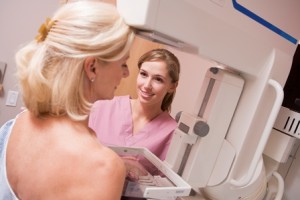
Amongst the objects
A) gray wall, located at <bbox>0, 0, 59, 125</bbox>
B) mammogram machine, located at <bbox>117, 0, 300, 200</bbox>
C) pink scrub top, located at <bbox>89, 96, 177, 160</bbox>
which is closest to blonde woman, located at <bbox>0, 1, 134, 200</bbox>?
mammogram machine, located at <bbox>117, 0, 300, 200</bbox>

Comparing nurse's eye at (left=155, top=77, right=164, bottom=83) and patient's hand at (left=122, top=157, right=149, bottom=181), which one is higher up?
nurse's eye at (left=155, top=77, right=164, bottom=83)

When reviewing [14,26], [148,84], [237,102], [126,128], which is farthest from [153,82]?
[14,26]

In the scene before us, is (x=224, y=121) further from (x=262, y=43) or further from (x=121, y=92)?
(x=121, y=92)

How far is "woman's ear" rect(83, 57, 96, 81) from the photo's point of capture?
27.3 inches

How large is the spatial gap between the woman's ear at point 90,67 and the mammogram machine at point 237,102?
5.8 inches

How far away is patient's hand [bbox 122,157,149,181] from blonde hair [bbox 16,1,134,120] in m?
Result: 0.24

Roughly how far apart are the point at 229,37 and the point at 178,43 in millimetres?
171

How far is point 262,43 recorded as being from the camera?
88 centimetres

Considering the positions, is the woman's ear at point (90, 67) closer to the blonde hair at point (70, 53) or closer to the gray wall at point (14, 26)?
the blonde hair at point (70, 53)

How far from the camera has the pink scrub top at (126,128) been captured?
1326 mm

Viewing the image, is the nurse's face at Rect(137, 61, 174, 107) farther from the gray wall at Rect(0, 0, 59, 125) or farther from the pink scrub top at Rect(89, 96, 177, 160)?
the gray wall at Rect(0, 0, 59, 125)

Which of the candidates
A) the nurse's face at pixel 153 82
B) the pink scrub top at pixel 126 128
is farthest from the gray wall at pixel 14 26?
the nurse's face at pixel 153 82

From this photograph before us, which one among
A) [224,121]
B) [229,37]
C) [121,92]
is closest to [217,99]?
[224,121]

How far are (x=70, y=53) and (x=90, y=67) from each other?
6 centimetres
